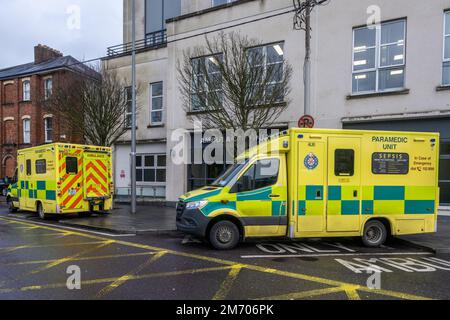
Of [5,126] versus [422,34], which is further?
[5,126]

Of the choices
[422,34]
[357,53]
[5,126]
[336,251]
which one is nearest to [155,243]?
[336,251]

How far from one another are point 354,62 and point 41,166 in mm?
12398

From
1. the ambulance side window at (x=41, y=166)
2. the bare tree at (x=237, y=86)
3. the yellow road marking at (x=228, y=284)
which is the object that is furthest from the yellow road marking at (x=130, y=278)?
the ambulance side window at (x=41, y=166)

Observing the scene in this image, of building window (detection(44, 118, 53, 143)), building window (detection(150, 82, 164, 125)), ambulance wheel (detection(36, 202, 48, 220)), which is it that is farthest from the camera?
building window (detection(44, 118, 53, 143))

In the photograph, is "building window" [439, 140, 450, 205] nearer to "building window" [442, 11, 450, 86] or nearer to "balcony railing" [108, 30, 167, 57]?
"building window" [442, 11, 450, 86]

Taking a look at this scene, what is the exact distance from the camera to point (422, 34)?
11.3m

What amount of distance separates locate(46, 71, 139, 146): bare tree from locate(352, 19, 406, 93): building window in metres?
9.98

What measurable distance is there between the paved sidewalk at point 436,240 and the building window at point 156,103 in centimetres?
1293

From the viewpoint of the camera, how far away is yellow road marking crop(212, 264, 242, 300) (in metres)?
4.68

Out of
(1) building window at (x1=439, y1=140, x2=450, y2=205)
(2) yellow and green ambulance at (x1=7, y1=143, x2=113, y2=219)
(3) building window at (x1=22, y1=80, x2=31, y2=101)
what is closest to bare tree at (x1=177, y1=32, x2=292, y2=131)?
(2) yellow and green ambulance at (x1=7, y1=143, x2=113, y2=219)

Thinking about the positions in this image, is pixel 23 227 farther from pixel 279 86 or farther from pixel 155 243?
pixel 279 86

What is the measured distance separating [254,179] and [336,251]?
7.93 ft

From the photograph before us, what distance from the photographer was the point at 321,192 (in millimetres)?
7676
